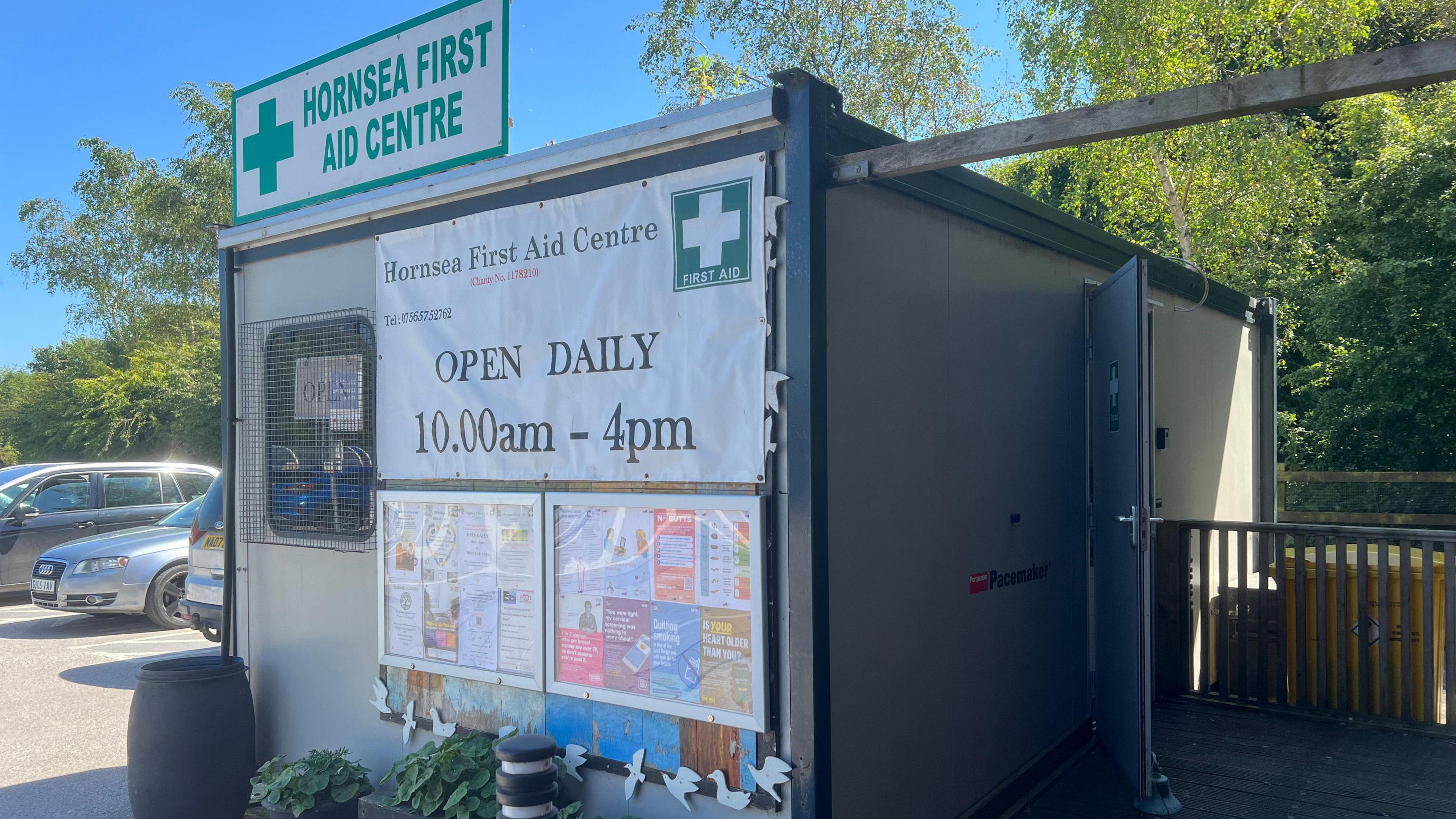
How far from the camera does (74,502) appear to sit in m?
12.3

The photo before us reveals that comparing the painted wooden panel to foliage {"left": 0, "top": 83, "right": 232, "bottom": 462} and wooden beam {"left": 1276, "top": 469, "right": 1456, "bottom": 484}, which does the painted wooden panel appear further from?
foliage {"left": 0, "top": 83, "right": 232, "bottom": 462}

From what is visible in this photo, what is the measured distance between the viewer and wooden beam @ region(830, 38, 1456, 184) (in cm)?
242

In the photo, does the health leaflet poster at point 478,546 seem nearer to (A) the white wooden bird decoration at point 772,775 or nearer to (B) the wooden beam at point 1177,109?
(A) the white wooden bird decoration at point 772,775

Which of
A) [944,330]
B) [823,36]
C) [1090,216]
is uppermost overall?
[823,36]

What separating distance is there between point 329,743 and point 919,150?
3.96 m

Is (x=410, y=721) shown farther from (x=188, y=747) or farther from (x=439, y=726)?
(x=188, y=747)

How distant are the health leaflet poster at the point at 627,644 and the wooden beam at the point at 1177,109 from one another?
1716mm

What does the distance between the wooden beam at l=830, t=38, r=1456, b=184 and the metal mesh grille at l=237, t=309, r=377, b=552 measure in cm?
274

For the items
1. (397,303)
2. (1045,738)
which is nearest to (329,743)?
(397,303)

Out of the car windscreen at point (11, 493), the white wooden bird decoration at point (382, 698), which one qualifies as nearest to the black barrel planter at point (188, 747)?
the white wooden bird decoration at point (382, 698)

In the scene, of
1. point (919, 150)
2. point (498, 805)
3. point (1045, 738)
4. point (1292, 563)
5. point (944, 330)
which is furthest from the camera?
point (1292, 563)

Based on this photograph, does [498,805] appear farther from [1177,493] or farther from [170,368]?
[170,368]

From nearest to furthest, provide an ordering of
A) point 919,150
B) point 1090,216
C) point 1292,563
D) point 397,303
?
1. point 919,150
2. point 397,303
3. point 1292,563
4. point 1090,216

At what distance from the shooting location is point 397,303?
180 inches
